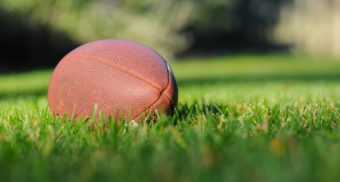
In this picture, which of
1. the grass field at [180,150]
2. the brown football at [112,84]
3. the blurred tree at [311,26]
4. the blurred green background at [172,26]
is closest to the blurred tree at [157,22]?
the blurred green background at [172,26]

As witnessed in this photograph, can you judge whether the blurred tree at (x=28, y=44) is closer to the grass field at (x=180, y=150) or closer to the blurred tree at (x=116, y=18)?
the blurred tree at (x=116, y=18)

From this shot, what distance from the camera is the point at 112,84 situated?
10.5ft

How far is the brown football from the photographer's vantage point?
10.4 feet

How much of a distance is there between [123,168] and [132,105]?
4.18 feet

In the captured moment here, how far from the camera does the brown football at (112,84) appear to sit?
10.4 ft

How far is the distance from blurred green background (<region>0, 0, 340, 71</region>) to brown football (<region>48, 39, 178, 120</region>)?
414 inches

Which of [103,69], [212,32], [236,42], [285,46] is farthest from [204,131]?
[285,46]

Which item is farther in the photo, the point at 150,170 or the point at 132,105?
the point at 132,105

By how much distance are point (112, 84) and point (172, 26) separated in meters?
15.8

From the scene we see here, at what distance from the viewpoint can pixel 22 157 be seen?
2.29 meters

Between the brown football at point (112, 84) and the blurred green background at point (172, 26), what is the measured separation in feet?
34.5

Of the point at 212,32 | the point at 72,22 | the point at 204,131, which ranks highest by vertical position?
the point at 204,131

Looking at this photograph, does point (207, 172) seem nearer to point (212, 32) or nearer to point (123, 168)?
point (123, 168)

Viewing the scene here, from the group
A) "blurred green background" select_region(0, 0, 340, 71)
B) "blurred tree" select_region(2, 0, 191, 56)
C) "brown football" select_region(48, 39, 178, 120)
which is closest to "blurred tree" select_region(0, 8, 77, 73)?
"blurred green background" select_region(0, 0, 340, 71)
